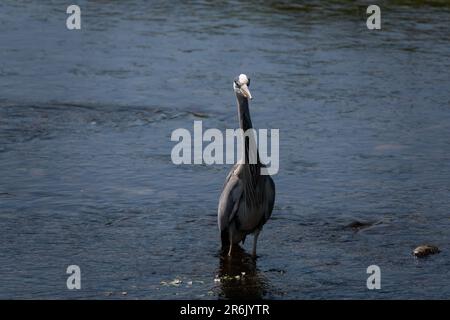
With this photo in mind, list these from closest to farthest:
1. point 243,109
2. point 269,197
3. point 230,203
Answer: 1. point 243,109
2. point 230,203
3. point 269,197

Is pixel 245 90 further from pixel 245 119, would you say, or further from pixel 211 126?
pixel 211 126

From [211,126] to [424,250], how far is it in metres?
4.65

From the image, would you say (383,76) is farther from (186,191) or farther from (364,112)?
(186,191)

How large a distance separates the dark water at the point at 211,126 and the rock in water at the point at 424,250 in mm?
98

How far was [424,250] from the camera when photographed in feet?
31.6

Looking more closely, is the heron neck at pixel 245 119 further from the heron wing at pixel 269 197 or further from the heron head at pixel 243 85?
the heron wing at pixel 269 197

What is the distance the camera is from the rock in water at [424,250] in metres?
9.62

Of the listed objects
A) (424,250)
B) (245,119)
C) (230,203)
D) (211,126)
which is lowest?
(424,250)

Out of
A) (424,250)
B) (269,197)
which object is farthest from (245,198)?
(424,250)

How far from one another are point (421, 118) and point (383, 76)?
1.94m

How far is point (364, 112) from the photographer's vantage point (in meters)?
14.3

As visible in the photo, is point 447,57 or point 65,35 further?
point 65,35

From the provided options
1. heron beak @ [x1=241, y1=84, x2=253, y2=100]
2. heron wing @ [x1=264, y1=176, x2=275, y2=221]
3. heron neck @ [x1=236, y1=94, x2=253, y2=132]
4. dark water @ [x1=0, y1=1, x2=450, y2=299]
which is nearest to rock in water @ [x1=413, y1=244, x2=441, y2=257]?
dark water @ [x1=0, y1=1, x2=450, y2=299]

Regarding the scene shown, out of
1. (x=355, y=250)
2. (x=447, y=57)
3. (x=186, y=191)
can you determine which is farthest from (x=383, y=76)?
(x=355, y=250)
